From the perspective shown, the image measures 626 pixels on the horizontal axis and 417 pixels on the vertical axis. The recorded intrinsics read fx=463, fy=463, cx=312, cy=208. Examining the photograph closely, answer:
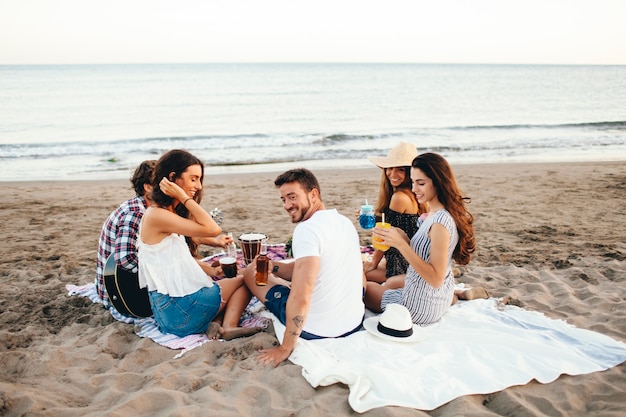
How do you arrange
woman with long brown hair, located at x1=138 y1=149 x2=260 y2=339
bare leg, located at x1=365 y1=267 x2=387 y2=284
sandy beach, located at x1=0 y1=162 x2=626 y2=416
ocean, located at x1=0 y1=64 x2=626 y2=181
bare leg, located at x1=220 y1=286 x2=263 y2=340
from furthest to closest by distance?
ocean, located at x1=0 y1=64 x2=626 y2=181, bare leg, located at x1=365 y1=267 x2=387 y2=284, bare leg, located at x1=220 y1=286 x2=263 y2=340, woman with long brown hair, located at x1=138 y1=149 x2=260 y2=339, sandy beach, located at x1=0 y1=162 x2=626 y2=416

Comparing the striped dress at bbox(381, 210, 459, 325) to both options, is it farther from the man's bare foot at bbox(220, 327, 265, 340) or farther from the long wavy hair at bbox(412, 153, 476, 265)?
the man's bare foot at bbox(220, 327, 265, 340)

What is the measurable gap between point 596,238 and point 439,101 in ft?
95.2

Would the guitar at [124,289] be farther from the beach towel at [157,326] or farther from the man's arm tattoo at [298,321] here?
the man's arm tattoo at [298,321]

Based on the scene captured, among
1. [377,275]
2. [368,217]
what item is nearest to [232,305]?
[368,217]

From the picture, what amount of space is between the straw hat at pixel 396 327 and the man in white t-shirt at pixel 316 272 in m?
0.18

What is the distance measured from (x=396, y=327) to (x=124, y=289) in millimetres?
2269

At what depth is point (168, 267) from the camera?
3627mm

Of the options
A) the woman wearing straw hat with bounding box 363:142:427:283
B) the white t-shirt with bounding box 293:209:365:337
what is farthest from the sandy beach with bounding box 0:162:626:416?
the woman wearing straw hat with bounding box 363:142:427:283

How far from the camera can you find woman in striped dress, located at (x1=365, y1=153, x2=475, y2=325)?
11.0ft

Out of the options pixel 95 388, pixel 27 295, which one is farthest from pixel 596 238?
pixel 27 295

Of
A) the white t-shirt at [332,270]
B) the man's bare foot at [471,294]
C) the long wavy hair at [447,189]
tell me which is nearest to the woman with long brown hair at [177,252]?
the white t-shirt at [332,270]

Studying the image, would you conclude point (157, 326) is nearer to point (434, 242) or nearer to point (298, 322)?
point (298, 322)

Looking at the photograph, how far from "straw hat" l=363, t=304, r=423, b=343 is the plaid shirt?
2069 millimetres

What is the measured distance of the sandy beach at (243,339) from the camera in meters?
2.83
